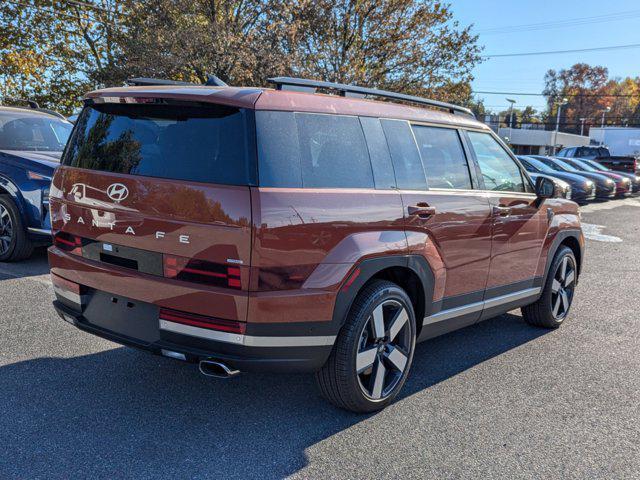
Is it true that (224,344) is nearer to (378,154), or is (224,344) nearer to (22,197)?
(378,154)

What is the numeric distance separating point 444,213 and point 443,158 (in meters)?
0.48

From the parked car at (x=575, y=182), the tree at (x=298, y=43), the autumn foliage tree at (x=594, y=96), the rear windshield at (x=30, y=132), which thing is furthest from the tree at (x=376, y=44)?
the autumn foliage tree at (x=594, y=96)

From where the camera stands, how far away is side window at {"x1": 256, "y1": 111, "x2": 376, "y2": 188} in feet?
9.23

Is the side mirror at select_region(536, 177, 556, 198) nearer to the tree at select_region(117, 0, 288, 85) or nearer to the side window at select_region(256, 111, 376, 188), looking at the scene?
the side window at select_region(256, 111, 376, 188)

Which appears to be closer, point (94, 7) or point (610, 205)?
point (610, 205)

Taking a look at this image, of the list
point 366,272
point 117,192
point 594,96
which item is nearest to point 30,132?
point 117,192

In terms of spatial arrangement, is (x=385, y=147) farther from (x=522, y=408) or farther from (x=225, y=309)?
(x=522, y=408)

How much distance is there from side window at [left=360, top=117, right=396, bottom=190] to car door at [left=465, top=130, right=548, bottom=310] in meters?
1.13

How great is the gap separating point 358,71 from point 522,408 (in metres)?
17.0

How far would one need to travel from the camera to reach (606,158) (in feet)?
84.9

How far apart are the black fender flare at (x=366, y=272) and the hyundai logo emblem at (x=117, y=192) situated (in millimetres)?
1287

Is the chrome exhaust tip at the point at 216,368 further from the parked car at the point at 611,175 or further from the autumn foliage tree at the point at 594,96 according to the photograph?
the autumn foliage tree at the point at 594,96

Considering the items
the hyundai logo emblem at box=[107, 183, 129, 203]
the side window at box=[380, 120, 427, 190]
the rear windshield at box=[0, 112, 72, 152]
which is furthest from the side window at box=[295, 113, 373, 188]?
the rear windshield at box=[0, 112, 72, 152]

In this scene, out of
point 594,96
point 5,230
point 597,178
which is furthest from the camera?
point 594,96
